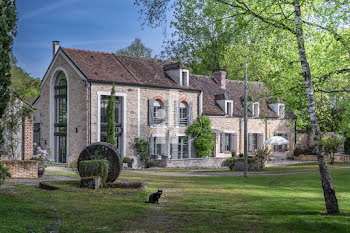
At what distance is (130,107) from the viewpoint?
28.6 metres

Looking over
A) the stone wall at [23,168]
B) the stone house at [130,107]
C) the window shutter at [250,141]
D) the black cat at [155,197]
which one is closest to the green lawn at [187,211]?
the black cat at [155,197]

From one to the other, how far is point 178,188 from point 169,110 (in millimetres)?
15534

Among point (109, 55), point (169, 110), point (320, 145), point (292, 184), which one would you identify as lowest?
point (292, 184)

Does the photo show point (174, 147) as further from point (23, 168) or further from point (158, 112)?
point (23, 168)

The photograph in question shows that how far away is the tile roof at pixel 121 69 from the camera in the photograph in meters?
27.7

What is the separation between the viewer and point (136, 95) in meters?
28.9

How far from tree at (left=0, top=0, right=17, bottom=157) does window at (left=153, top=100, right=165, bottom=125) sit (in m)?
20.0

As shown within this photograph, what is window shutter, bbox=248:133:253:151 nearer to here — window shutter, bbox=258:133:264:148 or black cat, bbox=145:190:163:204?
window shutter, bbox=258:133:264:148

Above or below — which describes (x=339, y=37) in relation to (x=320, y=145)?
above

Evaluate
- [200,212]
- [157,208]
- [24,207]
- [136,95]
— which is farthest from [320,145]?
[136,95]

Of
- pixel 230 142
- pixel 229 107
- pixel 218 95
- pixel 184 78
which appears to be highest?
pixel 184 78

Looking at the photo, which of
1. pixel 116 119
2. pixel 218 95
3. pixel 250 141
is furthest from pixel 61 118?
pixel 250 141

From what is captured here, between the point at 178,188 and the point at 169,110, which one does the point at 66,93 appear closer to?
the point at 169,110

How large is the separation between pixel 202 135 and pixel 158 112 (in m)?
4.09
